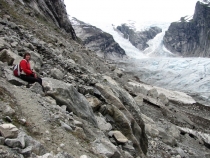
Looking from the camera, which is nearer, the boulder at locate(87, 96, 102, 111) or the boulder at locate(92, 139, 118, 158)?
the boulder at locate(92, 139, 118, 158)

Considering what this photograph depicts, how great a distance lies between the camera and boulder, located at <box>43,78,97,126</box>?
7680 mm

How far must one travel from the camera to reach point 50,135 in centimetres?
582

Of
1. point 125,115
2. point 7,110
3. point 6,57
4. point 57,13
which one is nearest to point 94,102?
point 125,115

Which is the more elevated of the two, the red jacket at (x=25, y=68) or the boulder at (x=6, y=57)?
the boulder at (x=6, y=57)

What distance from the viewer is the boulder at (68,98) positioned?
7.68m

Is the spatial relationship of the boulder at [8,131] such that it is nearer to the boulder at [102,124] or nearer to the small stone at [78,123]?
the small stone at [78,123]

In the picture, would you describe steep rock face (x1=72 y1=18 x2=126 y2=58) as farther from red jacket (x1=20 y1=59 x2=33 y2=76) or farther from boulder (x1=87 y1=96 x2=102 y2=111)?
red jacket (x1=20 y1=59 x2=33 y2=76)

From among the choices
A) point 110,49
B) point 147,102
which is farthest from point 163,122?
point 110,49

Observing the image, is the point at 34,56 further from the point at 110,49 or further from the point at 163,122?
the point at 110,49

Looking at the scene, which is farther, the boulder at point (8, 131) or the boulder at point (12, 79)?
the boulder at point (12, 79)

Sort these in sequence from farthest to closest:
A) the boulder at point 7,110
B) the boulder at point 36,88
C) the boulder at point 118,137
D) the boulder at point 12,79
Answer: the boulder at point 118,137 → the boulder at point 36,88 → the boulder at point 12,79 → the boulder at point 7,110

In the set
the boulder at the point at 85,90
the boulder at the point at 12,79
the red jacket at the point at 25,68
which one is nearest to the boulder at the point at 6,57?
the red jacket at the point at 25,68

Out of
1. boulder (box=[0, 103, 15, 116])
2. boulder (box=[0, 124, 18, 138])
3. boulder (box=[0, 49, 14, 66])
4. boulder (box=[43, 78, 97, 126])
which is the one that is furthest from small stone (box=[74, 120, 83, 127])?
boulder (box=[0, 49, 14, 66])

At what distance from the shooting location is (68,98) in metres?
7.89
